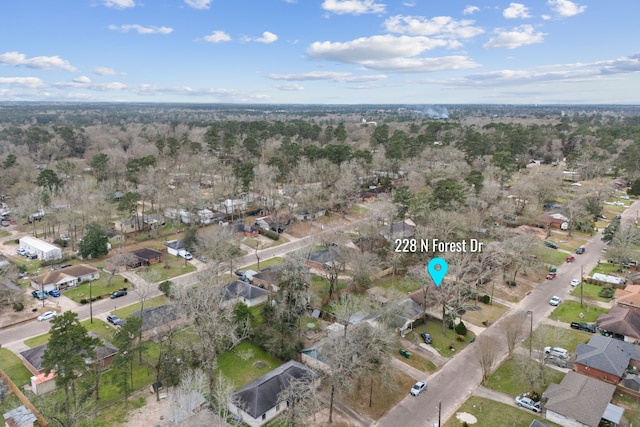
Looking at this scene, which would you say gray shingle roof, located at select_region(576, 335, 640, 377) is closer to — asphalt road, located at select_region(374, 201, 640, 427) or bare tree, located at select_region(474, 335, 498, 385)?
asphalt road, located at select_region(374, 201, 640, 427)

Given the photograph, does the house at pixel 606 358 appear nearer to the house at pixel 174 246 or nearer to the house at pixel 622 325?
the house at pixel 622 325

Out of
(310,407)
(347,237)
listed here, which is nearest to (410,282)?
(347,237)

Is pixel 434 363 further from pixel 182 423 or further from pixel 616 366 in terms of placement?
pixel 182 423

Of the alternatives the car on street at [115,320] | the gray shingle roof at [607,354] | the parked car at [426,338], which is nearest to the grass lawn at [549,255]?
the gray shingle roof at [607,354]

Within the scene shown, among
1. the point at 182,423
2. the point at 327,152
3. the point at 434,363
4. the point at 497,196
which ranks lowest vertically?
the point at 434,363

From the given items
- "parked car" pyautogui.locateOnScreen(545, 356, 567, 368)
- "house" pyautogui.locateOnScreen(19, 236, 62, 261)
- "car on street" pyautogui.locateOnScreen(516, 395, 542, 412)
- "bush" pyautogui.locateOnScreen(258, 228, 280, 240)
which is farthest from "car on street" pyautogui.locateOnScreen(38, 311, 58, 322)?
"parked car" pyautogui.locateOnScreen(545, 356, 567, 368)

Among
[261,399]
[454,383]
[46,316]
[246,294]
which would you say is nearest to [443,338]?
[454,383]
